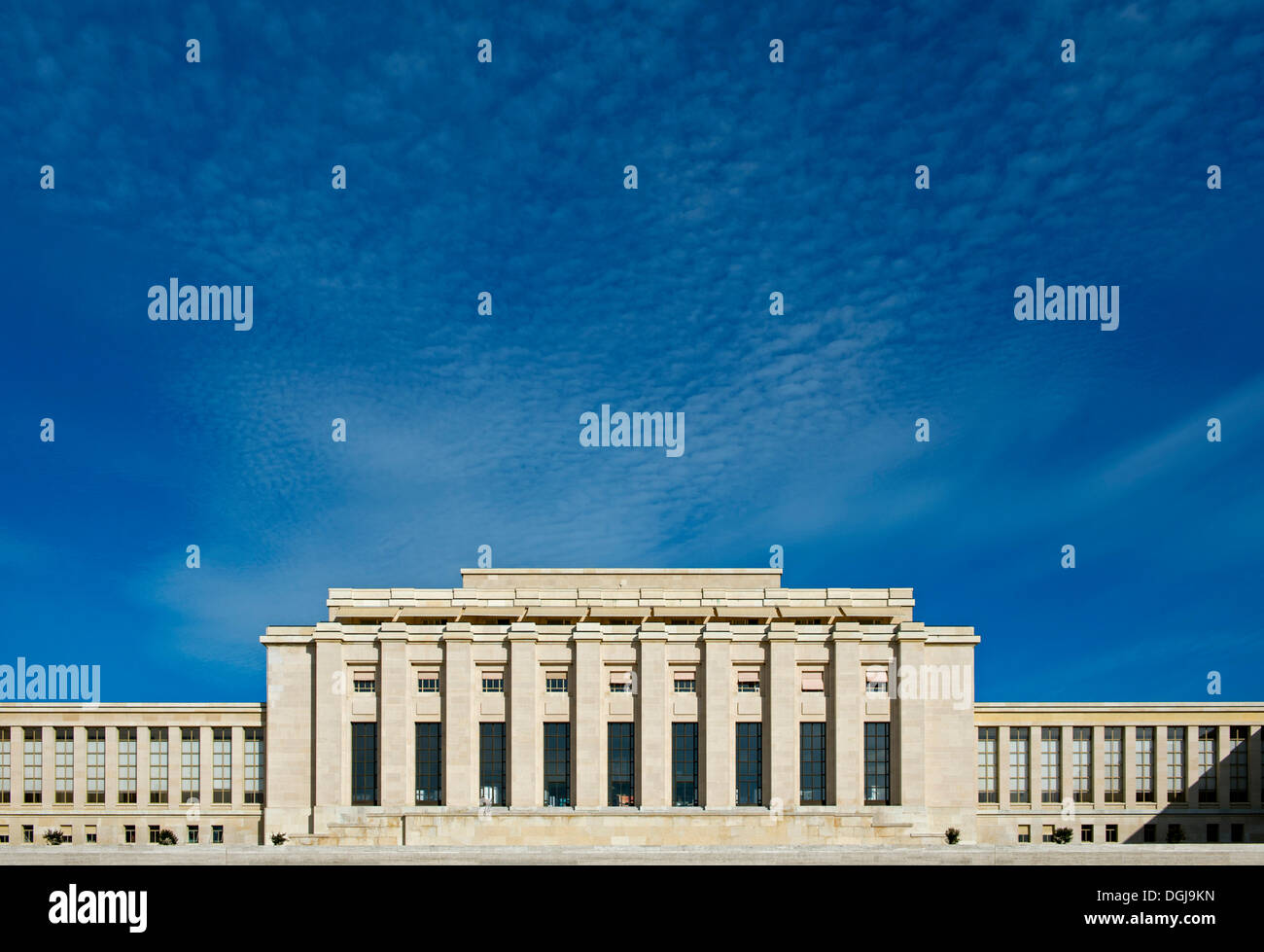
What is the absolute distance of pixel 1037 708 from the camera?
68.3 meters

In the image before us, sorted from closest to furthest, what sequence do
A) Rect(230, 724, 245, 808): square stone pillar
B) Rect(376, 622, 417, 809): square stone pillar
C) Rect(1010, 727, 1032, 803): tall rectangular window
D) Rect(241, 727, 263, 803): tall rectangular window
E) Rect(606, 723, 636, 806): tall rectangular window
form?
1. Rect(376, 622, 417, 809): square stone pillar
2. Rect(606, 723, 636, 806): tall rectangular window
3. Rect(230, 724, 245, 808): square stone pillar
4. Rect(241, 727, 263, 803): tall rectangular window
5. Rect(1010, 727, 1032, 803): tall rectangular window

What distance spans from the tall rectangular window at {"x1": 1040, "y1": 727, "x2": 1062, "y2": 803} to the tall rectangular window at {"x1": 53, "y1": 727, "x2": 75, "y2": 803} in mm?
59131

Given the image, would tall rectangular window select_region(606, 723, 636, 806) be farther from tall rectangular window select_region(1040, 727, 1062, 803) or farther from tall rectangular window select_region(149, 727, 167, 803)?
tall rectangular window select_region(149, 727, 167, 803)

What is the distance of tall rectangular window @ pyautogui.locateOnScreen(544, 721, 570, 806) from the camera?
207 ft

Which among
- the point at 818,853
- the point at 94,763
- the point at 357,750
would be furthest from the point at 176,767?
the point at 818,853

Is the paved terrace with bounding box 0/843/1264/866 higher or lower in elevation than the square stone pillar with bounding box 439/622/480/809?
lower

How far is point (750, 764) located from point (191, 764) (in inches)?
1324

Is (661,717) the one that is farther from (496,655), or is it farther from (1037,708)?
(1037,708)

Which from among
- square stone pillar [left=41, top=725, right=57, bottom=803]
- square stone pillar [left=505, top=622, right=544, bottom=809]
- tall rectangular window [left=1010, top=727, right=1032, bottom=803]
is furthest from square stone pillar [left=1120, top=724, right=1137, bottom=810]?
square stone pillar [left=41, top=725, right=57, bottom=803]

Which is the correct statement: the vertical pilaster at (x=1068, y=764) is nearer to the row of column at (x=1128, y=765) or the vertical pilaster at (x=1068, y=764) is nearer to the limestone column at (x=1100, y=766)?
the row of column at (x=1128, y=765)

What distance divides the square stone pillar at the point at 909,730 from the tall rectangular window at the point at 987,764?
23.9 feet

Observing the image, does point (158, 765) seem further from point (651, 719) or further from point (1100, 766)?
point (1100, 766)

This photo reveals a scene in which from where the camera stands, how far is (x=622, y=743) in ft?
210

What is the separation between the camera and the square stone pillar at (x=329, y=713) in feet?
205
